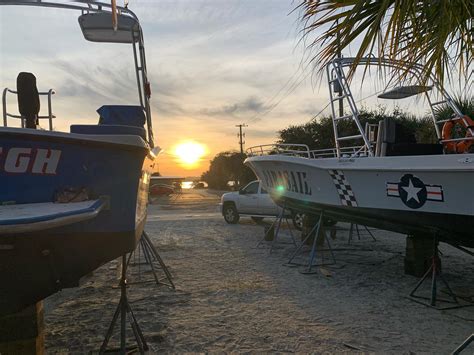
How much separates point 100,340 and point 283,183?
16.8ft

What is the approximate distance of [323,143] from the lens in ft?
82.6

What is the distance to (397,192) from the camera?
546 cm

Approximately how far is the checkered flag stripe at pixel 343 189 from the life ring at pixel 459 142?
4.91 ft

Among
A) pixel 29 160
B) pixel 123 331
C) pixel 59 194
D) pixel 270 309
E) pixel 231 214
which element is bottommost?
pixel 270 309

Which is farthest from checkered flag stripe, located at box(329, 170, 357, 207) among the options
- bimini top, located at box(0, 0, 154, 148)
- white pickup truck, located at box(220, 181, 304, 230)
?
white pickup truck, located at box(220, 181, 304, 230)

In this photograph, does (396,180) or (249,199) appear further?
(249,199)

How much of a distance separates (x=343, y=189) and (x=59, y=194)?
455 cm

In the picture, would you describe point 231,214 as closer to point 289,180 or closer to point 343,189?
point 289,180

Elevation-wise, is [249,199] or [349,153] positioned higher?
[349,153]

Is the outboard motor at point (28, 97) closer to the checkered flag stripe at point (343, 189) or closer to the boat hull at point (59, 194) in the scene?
the boat hull at point (59, 194)

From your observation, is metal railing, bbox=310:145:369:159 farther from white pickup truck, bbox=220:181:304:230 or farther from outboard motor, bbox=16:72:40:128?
white pickup truck, bbox=220:181:304:230

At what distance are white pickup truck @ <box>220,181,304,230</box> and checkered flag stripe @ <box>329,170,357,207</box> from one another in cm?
658

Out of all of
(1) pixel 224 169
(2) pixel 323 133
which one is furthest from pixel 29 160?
(1) pixel 224 169

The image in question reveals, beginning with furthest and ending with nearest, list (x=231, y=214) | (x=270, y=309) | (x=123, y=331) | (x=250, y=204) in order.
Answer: (x=231, y=214) → (x=250, y=204) → (x=270, y=309) → (x=123, y=331)
